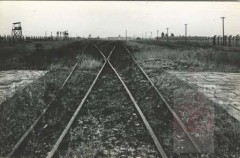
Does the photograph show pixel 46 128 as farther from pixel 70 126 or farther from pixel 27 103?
pixel 27 103

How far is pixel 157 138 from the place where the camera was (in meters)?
5.49

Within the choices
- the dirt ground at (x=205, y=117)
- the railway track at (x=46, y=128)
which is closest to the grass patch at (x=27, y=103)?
the railway track at (x=46, y=128)

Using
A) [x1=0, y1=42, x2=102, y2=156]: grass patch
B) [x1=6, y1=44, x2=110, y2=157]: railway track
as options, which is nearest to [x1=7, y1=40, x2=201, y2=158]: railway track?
[x1=6, y1=44, x2=110, y2=157]: railway track

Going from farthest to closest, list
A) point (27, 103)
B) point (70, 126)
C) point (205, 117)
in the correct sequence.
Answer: point (27, 103), point (205, 117), point (70, 126)

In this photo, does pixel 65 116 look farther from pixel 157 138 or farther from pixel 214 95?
pixel 214 95

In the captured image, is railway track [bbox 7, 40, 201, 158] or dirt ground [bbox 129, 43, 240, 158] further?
dirt ground [bbox 129, 43, 240, 158]

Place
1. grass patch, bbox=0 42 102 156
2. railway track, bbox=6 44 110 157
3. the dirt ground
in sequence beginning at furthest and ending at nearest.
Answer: grass patch, bbox=0 42 102 156, the dirt ground, railway track, bbox=6 44 110 157

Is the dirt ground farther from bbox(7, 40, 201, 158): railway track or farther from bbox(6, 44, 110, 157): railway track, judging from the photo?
bbox(6, 44, 110, 157): railway track

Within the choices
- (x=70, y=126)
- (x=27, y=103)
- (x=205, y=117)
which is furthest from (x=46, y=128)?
(x=205, y=117)

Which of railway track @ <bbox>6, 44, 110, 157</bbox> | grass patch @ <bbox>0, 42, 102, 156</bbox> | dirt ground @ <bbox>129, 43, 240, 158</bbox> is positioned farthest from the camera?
grass patch @ <bbox>0, 42, 102, 156</bbox>

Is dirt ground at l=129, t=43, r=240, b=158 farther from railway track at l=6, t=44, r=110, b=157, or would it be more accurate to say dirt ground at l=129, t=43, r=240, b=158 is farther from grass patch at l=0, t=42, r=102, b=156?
grass patch at l=0, t=42, r=102, b=156

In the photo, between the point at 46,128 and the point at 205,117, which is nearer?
the point at 46,128

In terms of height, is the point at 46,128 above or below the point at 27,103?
below

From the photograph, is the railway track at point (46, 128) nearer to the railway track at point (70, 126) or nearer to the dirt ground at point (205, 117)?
the railway track at point (70, 126)
